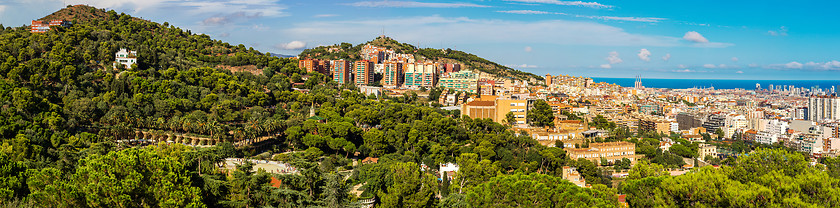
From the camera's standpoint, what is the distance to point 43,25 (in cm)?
4197

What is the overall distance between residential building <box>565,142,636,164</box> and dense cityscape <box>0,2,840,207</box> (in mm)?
69

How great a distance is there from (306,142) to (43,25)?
88.1ft

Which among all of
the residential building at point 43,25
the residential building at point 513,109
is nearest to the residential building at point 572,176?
the residential building at point 513,109

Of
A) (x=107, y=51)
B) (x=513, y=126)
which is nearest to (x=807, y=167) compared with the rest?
(x=513, y=126)

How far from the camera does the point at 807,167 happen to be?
14.4 metres

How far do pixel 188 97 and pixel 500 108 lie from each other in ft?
56.1

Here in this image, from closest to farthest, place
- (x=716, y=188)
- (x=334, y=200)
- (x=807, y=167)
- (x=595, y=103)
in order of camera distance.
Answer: (x=716, y=188)
(x=334, y=200)
(x=807, y=167)
(x=595, y=103)

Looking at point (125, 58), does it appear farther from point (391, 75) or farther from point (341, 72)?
point (391, 75)

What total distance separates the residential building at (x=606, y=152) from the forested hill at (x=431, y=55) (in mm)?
39731

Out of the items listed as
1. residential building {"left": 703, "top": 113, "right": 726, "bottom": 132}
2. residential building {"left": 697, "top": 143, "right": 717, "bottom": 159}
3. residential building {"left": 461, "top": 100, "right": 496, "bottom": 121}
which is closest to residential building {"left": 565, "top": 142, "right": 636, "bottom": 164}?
residential building {"left": 461, "top": 100, "right": 496, "bottom": 121}

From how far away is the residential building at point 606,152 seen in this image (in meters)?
29.8

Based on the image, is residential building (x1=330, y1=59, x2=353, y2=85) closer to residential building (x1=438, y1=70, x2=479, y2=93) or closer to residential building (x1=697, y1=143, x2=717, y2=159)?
residential building (x1=438, y1=70, x2=479, y2=93)

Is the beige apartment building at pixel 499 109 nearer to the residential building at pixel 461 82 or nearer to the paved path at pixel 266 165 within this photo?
the paved path at pixel 266 165

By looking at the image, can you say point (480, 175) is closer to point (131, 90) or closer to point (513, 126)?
point (513, 126)
